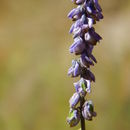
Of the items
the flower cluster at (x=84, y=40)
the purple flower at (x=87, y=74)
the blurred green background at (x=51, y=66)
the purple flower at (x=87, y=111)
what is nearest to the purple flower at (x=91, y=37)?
the flower cluster at (x=84, y=40)

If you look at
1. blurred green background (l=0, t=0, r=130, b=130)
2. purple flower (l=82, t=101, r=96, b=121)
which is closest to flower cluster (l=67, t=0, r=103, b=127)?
purple flower (l=82, t=101, r=96, b=121)

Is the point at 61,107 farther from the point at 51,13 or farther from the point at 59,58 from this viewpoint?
the point at 51,13

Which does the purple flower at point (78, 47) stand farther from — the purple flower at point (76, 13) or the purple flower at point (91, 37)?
the purple flower at point (76, 13)

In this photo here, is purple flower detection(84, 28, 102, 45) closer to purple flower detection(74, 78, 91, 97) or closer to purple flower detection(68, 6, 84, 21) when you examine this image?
purple flower detection(68, 6, 84, 21)

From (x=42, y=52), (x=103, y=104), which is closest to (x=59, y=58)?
(x=42, y=52)

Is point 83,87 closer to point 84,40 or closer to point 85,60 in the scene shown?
point 85,60

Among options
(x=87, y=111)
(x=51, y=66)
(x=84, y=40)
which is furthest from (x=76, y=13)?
(x=51, y=66)

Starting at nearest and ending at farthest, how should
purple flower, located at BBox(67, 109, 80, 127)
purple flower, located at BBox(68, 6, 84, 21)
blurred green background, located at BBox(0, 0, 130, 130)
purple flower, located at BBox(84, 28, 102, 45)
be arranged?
purple flower, located at BBox(84, 28, 102, 45), purple flower, located at BBox(68, 6, 84, 21), purple flower, located at BBox(67, 109, 80, 127), blurred green background, located at BBox(0, 0, 130, 130)
